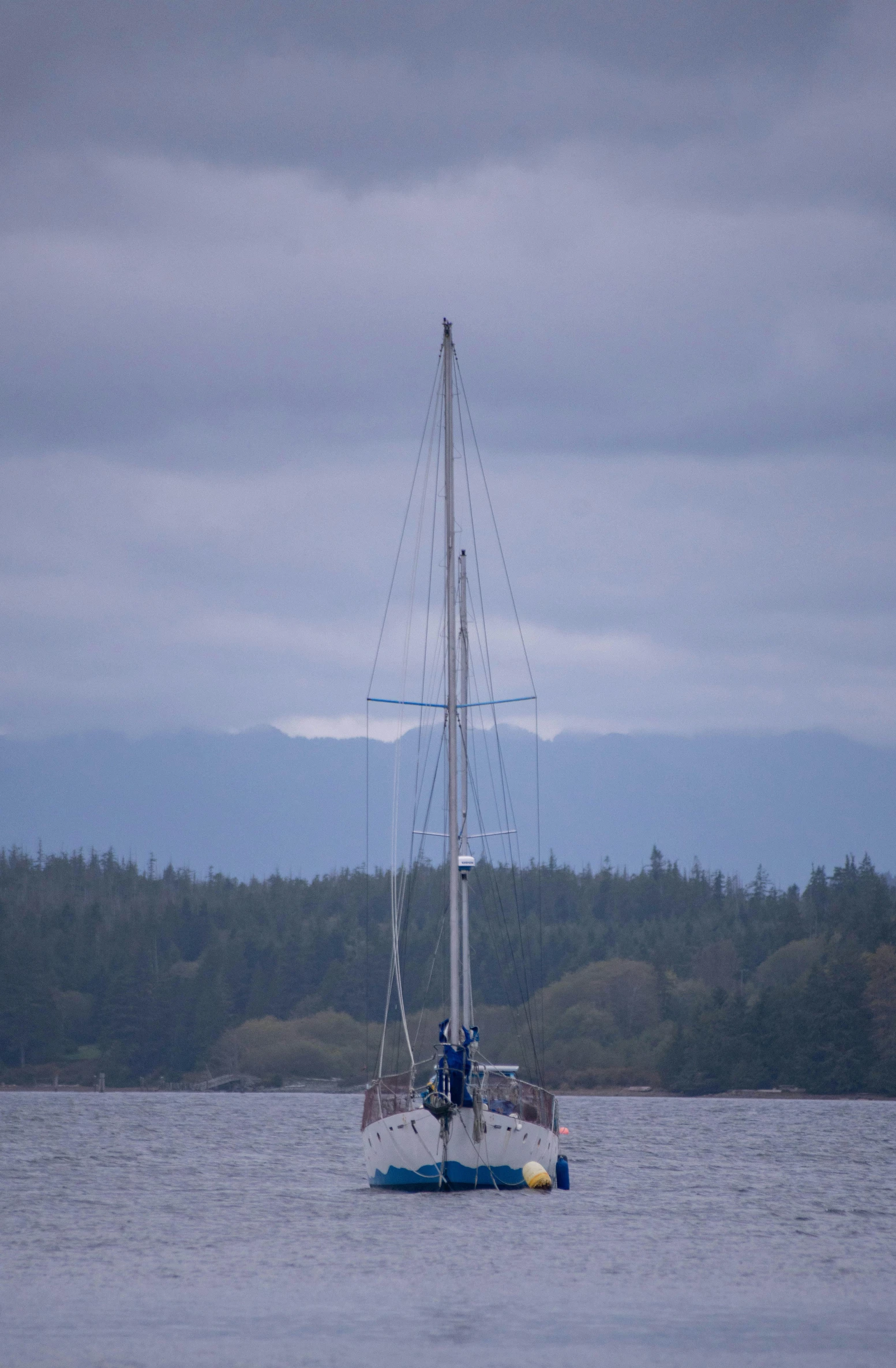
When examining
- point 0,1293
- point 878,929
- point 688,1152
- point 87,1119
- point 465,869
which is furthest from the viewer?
point 878,929

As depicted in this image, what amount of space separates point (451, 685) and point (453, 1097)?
1251 centimetres

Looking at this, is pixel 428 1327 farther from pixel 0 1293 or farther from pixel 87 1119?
pixel 87 1119

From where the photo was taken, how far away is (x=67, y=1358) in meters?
32.7

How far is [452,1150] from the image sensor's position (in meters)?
54.8

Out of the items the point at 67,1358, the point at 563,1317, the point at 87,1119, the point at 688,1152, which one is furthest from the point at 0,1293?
the point at 87,1119

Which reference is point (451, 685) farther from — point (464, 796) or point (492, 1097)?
point (492, 1097)

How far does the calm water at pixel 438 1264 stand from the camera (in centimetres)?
3462

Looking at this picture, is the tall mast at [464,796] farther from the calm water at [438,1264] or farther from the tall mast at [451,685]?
the calm water at [438,1264]

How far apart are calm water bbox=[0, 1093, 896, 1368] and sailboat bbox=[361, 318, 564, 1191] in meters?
1.18

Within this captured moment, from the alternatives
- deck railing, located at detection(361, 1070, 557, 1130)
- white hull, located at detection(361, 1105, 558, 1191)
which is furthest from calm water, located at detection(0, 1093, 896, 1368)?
deck railing, located at detection(361, 1070, 557, 1130)

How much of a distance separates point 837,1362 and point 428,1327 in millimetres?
8181

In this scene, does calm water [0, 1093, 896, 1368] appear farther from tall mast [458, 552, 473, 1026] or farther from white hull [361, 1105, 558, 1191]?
tall mast [458, 552, 473, 1026]

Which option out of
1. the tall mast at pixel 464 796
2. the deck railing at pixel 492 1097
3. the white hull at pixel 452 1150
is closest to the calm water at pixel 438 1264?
the white hull at pixel 452 1150

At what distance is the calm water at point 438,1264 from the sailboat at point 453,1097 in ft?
3.86
